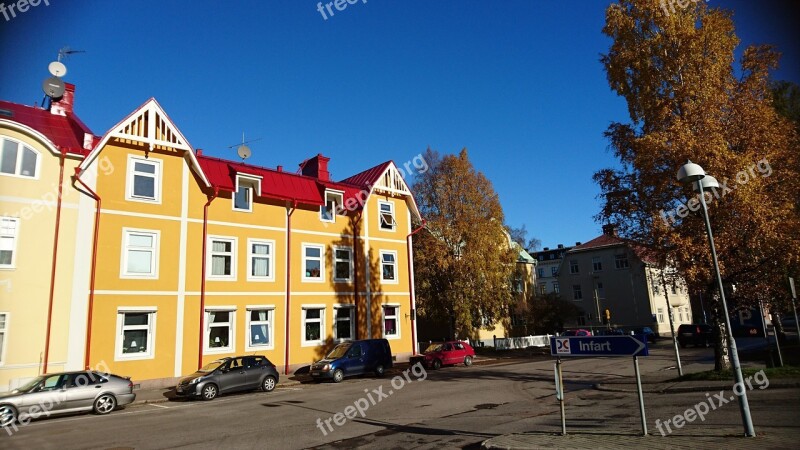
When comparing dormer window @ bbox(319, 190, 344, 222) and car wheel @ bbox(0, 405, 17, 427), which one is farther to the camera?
dormer window @ bbox(319, 190, 344, 222)

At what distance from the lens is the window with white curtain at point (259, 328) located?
24.1 meters

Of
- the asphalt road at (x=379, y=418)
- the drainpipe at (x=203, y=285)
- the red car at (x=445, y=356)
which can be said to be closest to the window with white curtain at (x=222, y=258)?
the drainpipe at (x=203, y=285)

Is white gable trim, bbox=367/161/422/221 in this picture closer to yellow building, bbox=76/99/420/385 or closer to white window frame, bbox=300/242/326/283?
yellow building, bbox=76/99/420/385

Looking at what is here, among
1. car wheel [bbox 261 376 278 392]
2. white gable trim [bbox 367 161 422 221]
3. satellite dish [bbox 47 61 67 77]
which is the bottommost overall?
car wheel [bbox 261 376 278 392]

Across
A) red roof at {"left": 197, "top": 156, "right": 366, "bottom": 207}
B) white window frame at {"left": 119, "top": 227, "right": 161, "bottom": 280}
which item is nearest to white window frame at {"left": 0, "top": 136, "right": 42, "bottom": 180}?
white window frame at {"left": 119, "top": 227, "right": 161, "bottom": 280}

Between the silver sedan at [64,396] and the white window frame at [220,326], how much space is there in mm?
6110

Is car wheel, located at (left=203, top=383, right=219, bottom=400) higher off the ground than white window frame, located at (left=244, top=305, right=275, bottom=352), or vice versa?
white window frame, located at (left=244, top=305, right=275, bottom=352)

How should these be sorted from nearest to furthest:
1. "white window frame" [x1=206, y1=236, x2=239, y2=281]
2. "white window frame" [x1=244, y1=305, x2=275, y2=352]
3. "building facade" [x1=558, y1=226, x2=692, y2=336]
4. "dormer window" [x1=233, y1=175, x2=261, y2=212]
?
"white window frame" [x1=206, y1=236, x2=239, y2=281] < "white window frame" [x1=244, y1=305, x2=275, y2=352] < "dormer window" [x1=233, y1=175, x2=261, y2=212] < "building facade" [x1=558, y1=226, x2=692, y2=336]

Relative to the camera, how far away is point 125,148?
21.6 metres

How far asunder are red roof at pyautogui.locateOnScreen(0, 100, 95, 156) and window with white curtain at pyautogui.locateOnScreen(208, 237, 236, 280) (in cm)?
666

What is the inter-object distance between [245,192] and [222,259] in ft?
12.2

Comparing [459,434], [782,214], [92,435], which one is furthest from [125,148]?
[782,214]

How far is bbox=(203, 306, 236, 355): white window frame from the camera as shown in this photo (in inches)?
888

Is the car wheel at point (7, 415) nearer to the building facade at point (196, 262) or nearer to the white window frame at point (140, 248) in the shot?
the building facade at point (196, 262)
